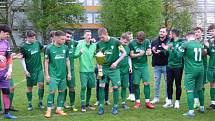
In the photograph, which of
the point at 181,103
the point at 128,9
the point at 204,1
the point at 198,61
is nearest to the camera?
the point at 198,61

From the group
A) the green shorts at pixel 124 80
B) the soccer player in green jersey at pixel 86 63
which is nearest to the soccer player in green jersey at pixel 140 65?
the green shorts at pixel 124 80

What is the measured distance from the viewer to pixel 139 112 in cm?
1041

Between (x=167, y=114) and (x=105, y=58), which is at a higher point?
(x=105, y=58)

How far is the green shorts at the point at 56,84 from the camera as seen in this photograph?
393 inches

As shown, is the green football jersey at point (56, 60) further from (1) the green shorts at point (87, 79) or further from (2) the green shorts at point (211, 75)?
(2) the green shorts at point (211, 75)

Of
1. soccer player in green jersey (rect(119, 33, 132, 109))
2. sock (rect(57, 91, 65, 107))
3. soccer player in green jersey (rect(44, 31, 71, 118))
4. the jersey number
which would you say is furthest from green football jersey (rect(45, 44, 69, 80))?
the jersey number

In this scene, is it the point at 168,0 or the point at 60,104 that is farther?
the point at 168,0

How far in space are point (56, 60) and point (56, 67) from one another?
0.56 feet

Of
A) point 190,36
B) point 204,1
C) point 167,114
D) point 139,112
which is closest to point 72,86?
point 139,112

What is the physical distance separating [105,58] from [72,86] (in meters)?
1.30

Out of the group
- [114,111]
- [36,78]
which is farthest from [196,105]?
[36,78]

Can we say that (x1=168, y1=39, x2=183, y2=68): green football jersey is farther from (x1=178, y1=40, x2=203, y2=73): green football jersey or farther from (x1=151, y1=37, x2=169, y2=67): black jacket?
(x1=178, y1=40, x2=203, y2=73): green football jersey

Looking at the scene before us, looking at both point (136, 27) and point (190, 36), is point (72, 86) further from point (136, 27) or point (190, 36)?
point (136, 27)

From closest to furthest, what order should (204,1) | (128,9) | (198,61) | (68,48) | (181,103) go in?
(198,61), (68,48), (181,103), (128,9), (204,1)
